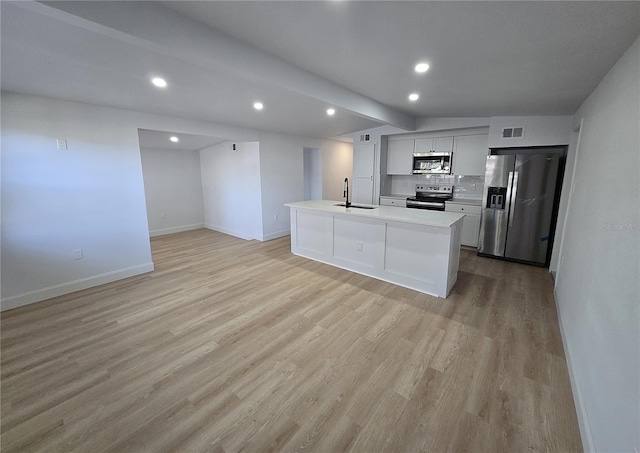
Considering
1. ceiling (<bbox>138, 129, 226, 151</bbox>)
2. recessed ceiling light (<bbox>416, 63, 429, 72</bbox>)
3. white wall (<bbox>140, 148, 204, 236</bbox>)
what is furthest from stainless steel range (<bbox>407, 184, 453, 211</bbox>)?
white wall (<bbox>140, 148, 204, 236</bbox>)

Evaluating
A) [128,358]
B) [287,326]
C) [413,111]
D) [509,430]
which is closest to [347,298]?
[287,326]

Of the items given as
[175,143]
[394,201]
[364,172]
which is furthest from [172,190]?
[394,201]

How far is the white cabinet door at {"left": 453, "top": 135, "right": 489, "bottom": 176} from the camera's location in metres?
4.77

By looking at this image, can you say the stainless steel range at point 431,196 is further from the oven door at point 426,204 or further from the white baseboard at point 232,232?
the white baseboard at point 232,232

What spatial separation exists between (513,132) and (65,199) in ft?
20.9

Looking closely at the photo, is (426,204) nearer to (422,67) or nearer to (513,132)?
(513,132)

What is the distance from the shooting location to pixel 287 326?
248cm

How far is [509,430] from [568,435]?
31cm

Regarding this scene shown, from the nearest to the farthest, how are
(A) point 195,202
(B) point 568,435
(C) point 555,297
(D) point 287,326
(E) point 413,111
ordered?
(B) point 568,435
(D) point 287,326
(C) point 555,297
(E) point 413,111
(A) point 195,202

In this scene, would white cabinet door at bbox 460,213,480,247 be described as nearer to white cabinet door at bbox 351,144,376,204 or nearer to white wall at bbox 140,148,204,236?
white cabinet door at bbox 351,144,376,204

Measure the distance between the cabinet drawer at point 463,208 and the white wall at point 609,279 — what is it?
233 cm

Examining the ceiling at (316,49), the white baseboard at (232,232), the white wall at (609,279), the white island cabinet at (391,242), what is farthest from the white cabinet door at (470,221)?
the white baseboard at (232,232)

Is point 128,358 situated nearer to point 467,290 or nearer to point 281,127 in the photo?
point 467,290

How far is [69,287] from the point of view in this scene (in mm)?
3201
